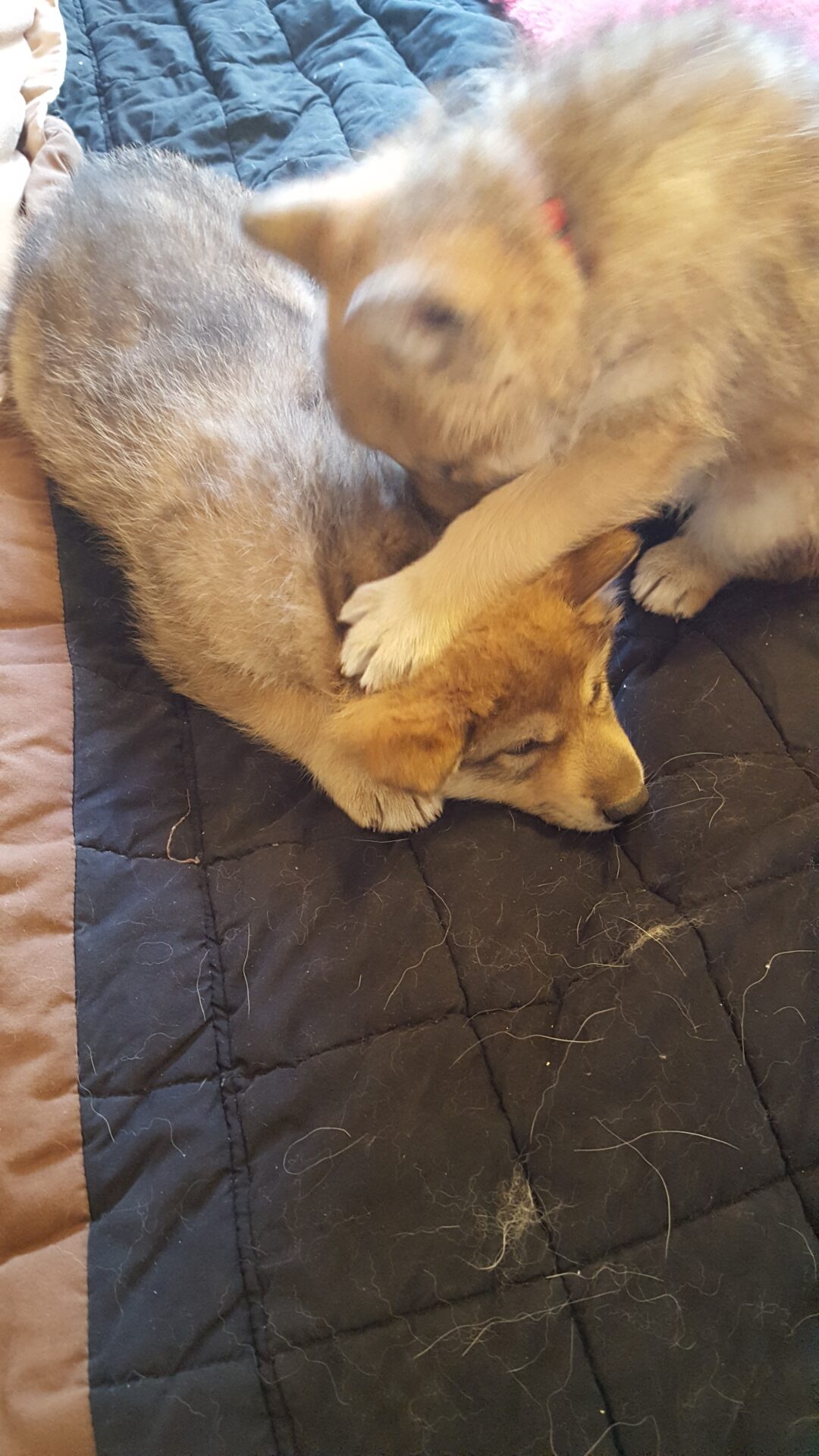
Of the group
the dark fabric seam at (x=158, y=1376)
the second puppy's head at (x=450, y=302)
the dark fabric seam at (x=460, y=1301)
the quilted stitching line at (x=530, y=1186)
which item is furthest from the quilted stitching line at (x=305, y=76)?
the dark fabric seam at (x=158, y=1376)

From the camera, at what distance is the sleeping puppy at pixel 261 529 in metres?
1.62

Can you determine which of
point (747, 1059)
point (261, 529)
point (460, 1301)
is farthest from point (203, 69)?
point (460, 1301)

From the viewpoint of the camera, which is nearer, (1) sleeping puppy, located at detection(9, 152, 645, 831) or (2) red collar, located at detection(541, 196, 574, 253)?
(2) red collar, located at detection(541, 196, 574, 253)

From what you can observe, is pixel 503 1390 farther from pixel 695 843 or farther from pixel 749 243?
pixel 749 243

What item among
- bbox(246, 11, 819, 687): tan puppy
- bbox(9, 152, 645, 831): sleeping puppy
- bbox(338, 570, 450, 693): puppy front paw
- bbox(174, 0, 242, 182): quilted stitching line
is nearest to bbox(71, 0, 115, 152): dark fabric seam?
bbox(174, 0, 242, 182): quilted stitching line

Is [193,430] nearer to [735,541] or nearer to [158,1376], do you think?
[735,541]

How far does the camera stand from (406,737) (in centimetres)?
159

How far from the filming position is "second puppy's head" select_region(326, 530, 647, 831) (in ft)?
5.22

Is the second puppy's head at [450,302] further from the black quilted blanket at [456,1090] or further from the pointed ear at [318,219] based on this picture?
the black quilted blanket at [456,1090]

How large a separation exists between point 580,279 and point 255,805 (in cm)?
107

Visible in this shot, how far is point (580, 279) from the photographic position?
1323 mm

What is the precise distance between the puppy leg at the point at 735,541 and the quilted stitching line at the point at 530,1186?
859mm

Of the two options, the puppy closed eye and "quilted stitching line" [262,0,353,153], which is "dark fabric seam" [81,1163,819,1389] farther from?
"quilted stitching line" [262,0,353,153]

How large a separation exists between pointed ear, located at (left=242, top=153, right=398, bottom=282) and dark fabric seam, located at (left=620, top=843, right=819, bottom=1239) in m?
1.22
